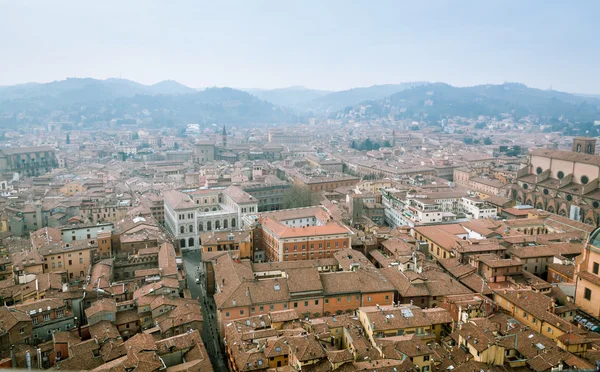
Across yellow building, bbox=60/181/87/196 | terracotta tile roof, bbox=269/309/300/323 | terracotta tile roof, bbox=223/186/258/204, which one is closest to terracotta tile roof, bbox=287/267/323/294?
terracotta tile roof, bbox=269/309/300/323

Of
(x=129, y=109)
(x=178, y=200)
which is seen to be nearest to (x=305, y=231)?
(x=178, y=200)

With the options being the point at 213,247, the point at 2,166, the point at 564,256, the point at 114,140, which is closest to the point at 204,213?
the point at 213,247

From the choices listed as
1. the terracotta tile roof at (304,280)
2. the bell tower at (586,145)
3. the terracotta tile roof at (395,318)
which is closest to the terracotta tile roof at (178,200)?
the terracotta tile roof at (304,280)

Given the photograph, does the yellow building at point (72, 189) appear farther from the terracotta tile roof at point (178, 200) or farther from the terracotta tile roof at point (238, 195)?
the terracotta tile roof at point (238, 195)

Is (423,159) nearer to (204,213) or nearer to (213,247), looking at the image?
(204,213)

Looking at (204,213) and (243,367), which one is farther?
(204,213)

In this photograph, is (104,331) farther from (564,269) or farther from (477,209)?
(477,209)

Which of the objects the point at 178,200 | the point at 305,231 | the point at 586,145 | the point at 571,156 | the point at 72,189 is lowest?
the point at 72,189

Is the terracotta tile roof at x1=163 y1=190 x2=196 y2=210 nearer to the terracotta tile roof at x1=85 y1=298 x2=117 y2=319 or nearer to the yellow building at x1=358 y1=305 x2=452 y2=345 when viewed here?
the terracotta tile roof at x1=85 y1=298 x2=117 y2=319

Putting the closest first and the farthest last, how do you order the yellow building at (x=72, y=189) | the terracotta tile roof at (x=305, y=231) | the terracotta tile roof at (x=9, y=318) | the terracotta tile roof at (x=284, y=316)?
the terracotta tile roof at (x=9, y=318), the terracotta tile roof at (x=284, y=316), the terracotta tile roof at (x=305, y=231), the yellow building at (x=72, y=189)
